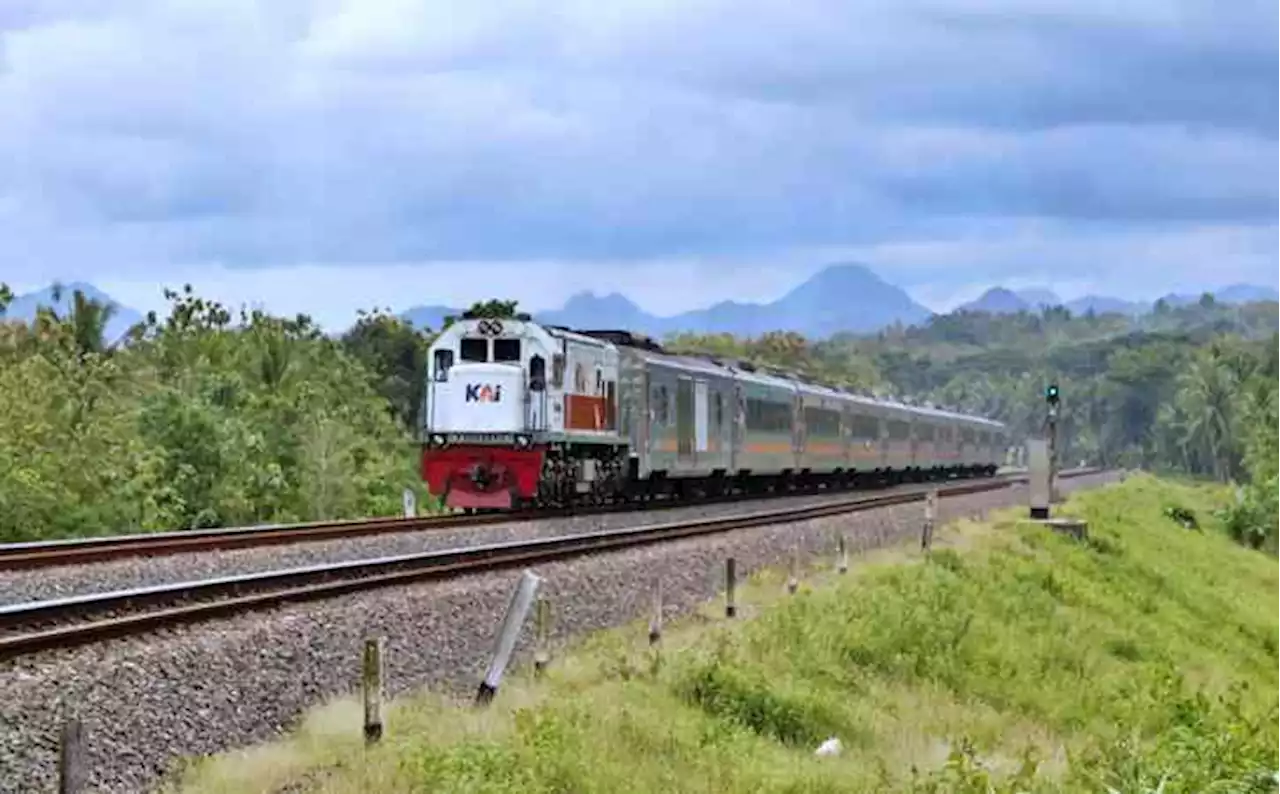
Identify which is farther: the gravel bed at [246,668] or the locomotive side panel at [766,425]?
the locomotive side panel at [766,425]

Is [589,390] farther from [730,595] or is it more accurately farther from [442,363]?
[730,595]

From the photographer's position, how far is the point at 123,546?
789 inches

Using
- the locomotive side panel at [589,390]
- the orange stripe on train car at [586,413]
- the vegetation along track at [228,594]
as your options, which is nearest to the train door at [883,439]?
the locomotive side panel at [589,390]

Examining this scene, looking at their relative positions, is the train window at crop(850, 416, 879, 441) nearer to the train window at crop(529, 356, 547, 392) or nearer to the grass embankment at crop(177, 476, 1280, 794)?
the grass embankment at crop(177, 476, 1280, 794)

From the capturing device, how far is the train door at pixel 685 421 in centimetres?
3797

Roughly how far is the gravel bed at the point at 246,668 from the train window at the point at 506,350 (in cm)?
981

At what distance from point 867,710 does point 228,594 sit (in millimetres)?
5923

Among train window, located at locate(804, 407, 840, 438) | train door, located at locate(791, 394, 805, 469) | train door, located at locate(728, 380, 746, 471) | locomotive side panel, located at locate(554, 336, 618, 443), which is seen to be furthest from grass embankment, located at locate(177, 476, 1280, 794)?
train window, located at locate(804, 407, 840, 438)

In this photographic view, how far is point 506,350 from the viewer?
30.5m

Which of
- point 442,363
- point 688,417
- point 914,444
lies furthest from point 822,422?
point 442,363

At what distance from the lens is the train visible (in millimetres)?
29859

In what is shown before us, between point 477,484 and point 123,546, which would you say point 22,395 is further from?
point 123,546

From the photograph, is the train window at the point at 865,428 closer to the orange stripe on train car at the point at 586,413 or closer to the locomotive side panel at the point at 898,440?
the locomotive side panel at the point at 898,440

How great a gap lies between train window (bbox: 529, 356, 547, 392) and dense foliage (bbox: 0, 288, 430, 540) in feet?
25.8
